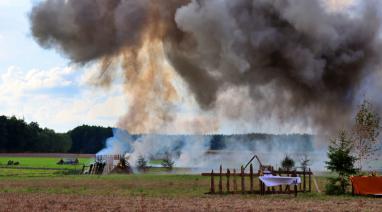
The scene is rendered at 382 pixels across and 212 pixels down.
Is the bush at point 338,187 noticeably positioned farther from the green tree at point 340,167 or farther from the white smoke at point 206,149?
the white smoke at point 206,149

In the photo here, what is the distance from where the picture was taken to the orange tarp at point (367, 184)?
108ft

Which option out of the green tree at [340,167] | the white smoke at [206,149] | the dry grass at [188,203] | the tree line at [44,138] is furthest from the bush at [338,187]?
the tree line at [44,138]

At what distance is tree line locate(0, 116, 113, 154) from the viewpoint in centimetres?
16375

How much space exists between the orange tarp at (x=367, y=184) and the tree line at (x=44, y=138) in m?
140

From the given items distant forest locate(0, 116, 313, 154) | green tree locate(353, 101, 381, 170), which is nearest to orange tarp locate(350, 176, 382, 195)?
green tree locate(353, 101, 381, 170)

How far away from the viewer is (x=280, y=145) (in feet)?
314

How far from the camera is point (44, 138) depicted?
6826 inches

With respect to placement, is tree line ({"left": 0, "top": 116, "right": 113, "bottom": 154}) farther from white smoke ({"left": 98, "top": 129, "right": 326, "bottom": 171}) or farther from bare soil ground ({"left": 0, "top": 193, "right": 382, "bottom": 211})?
bare soil ground ({"left": 0, "top": 193, "right": 382, "bottom": 211})

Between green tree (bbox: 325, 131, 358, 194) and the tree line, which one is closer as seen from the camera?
green tree (bbox: 325, 131, 358, 194)

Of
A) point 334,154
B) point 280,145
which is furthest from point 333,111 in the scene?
point 280,145

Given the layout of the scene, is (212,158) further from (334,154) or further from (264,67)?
(334,154)

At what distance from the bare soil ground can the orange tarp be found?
2.14 metres

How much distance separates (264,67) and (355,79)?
25.8 feet

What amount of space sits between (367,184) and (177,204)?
11.8 metres
